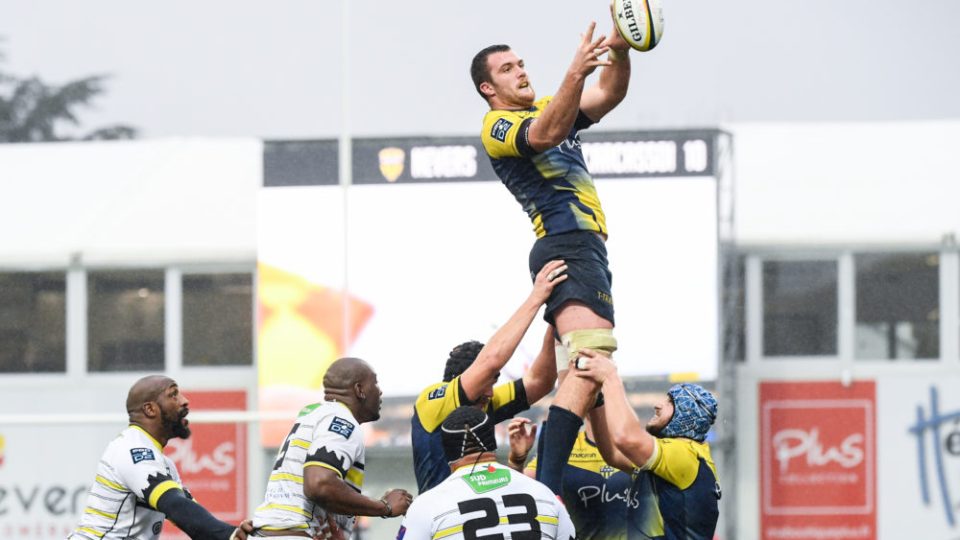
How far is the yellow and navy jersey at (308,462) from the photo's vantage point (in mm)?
6344

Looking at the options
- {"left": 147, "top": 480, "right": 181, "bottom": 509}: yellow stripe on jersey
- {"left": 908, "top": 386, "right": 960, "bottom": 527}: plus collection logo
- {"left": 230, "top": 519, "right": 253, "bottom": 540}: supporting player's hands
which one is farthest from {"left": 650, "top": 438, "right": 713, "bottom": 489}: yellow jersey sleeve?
{"left": 908, "top": 386, "right": 960, "bottom": 527}: plus collection logo

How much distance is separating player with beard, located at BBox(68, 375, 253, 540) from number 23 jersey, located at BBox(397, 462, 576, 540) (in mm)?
1532

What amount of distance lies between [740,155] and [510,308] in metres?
1.93

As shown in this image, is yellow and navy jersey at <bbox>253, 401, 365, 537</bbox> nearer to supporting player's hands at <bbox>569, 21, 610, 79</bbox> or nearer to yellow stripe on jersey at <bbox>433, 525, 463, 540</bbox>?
yellow stripe on jersey at <bbox>433, 525, 463, 540</bbox>

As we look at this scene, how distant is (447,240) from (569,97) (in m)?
5.73

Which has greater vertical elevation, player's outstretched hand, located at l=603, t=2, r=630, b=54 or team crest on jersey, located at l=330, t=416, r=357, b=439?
player's outstretched hand, located at l=603, t=2, r=630, b=54

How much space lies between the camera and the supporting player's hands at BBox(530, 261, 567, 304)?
6.15 metres

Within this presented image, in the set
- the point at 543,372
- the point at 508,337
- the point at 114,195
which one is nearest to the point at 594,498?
the point at 543,372

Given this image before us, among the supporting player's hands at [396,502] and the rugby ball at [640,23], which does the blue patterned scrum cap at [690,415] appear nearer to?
the supporting player's hands at [396,502]

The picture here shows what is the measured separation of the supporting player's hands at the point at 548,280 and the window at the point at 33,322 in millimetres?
6354

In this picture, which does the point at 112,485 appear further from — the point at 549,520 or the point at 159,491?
the point at 549,520

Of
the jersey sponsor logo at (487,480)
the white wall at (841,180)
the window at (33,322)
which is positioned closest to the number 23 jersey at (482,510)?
the jersey sponsor logo at (487,480)

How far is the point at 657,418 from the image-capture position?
6207mm

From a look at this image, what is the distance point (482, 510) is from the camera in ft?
17.4
